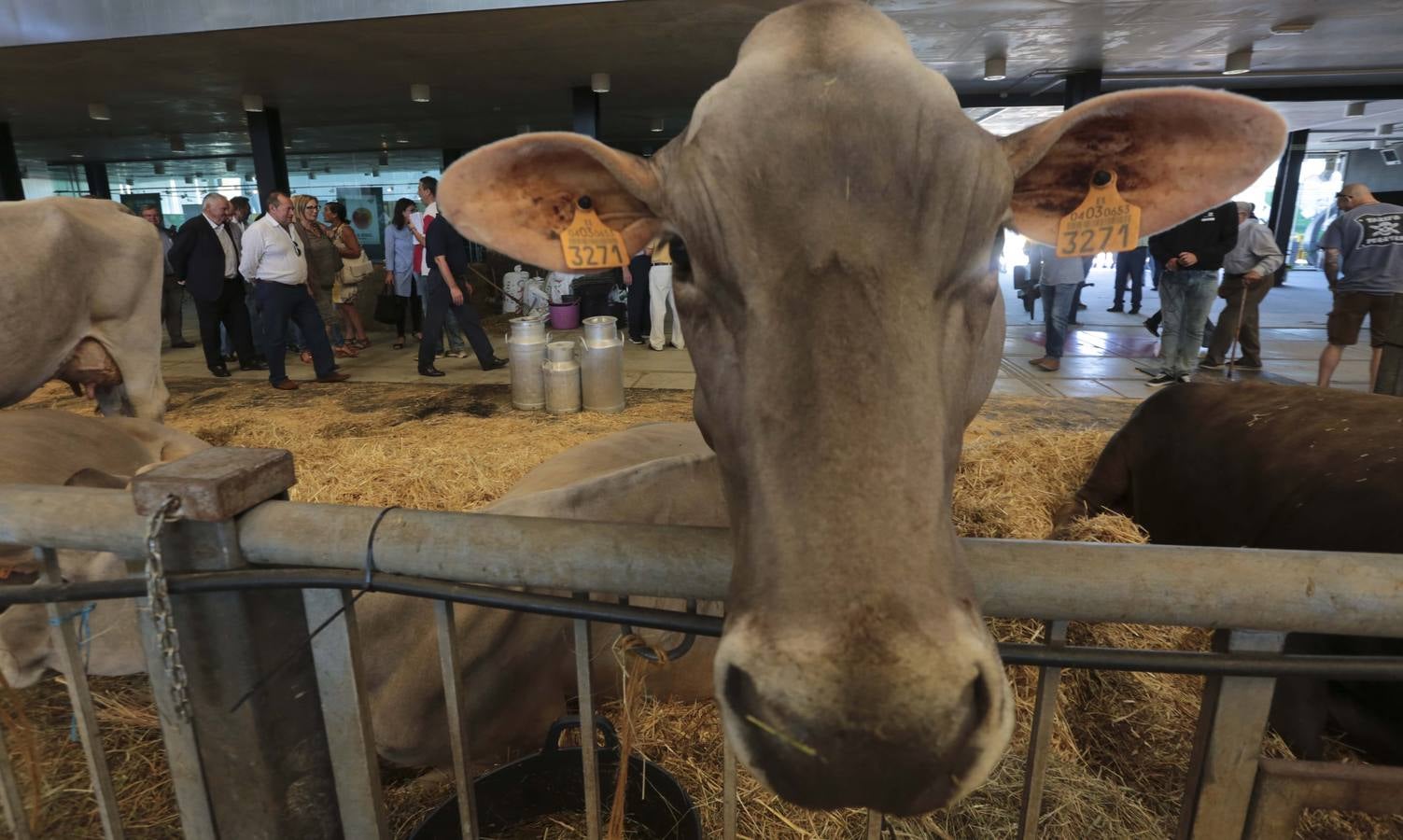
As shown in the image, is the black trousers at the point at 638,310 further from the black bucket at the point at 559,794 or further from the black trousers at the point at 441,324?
the black bucket at the point at 559,794

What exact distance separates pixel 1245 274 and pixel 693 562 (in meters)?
8.90

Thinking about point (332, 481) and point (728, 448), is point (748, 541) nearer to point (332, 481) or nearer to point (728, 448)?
point (728, 448)

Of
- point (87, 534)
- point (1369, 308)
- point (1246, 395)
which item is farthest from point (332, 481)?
point (1369, 308)

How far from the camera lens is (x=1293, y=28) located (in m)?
9.89

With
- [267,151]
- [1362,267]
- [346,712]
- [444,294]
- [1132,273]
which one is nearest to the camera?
[346,712]

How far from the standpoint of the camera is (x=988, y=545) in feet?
3.67

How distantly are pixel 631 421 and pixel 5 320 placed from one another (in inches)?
159

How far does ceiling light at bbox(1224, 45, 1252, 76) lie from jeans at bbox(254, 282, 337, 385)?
12695 millimetres

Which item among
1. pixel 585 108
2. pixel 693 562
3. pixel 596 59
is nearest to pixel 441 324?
pixel 596 59

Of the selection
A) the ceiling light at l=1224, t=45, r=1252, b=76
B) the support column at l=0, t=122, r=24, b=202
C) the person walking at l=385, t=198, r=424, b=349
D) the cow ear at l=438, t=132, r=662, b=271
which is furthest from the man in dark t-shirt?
the support column at l=0, t=122, r=24, b=202

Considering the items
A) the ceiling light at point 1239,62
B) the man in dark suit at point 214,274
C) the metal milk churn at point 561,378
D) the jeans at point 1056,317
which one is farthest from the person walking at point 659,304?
the ceiling light at point 1239,62

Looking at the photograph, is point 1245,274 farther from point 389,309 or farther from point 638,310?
point 389,309

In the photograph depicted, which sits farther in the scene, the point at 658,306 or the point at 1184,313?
the point at 658,306

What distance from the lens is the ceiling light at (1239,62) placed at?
37.1ft
